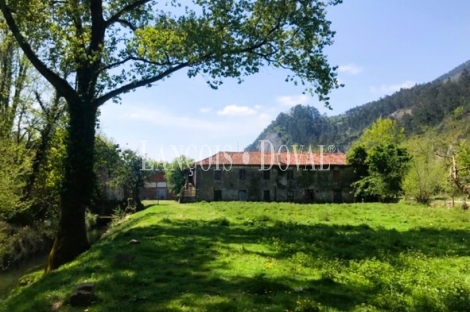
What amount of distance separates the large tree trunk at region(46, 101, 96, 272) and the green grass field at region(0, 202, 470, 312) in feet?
6.61

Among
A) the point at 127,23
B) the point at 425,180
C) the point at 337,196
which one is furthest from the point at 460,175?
the point at 127,23

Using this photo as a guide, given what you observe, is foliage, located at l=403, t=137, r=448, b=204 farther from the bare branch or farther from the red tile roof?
the bare branch

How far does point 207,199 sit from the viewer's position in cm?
Result: 6159

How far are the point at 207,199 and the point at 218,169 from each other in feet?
16.1

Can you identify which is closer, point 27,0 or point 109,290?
point 109,290

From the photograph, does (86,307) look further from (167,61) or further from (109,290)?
(167,61)

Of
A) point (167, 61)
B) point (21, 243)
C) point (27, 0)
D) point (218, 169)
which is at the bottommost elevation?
point (21, 243)

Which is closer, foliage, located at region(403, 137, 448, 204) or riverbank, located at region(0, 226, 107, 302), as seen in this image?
riverbank, located at region(0, 226, 107, 302)

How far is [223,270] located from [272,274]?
56.1 inches

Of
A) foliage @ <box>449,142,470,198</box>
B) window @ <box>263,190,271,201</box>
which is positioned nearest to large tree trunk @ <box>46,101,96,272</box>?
foliage @ <box>449,142,470,198</box>

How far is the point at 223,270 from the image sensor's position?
1088 centimetres

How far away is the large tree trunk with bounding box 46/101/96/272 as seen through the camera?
A: 16844mm

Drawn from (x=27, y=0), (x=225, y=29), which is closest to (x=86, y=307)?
(x=27, y=0)

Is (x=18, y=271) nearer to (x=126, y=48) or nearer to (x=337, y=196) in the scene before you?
(x=126, y=48)
